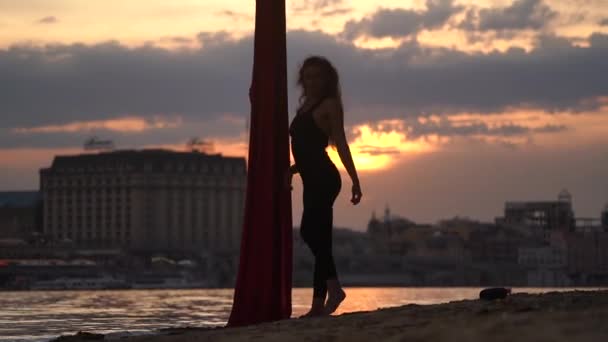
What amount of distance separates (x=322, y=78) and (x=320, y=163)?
647mm

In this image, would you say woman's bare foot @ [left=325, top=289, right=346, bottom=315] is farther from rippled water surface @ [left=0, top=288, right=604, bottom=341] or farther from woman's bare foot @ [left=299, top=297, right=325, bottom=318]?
rippled water surface @ [left=0, top=288, right=604, bottom=341]

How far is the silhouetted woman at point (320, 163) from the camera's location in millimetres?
11562

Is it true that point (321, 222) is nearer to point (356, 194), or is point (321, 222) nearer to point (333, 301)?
point (356, 194)

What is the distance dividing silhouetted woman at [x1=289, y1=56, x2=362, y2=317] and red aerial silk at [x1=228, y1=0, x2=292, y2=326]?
35cm

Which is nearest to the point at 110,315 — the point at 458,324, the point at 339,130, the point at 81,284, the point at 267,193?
the point at 267,193

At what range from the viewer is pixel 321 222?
11562 mm

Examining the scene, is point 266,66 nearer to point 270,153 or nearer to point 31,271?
point 270,153

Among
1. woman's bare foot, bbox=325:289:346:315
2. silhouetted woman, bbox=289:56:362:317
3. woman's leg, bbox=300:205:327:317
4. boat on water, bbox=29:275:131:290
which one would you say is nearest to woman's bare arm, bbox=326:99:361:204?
silhouetted woman, bbox=289:56:362:317

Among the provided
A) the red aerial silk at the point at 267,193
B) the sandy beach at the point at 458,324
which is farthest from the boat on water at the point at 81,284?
the sandy beach at the point at 458,324

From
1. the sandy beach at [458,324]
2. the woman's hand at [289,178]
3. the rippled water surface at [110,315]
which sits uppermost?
the woman's hand at [289,178]

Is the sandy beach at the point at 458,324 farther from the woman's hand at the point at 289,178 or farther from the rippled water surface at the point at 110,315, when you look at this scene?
the rippled water surface at the point at 110,315

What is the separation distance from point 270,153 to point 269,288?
107 cm

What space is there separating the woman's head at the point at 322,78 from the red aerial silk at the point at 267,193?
0.56 metres

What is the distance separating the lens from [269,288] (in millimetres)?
12016
